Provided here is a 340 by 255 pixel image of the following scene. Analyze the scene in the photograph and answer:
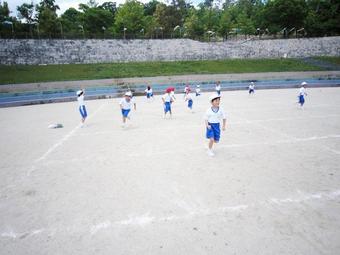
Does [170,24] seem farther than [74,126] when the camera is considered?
Yes

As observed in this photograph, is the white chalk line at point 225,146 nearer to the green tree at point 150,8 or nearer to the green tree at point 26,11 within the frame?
the green tree at point 26,11

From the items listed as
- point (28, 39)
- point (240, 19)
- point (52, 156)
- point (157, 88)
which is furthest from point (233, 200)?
point (240, 19)

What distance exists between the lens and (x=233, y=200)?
14.7ft

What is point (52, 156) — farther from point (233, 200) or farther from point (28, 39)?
point (28, 39)

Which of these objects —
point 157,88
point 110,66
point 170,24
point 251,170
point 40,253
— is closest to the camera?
point 40,253

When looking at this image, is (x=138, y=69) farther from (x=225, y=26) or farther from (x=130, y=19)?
(x=225, y=26)

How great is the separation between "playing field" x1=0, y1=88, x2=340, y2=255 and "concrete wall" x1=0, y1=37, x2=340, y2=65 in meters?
31.8

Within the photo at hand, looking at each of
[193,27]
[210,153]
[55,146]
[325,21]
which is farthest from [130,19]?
[210,153]

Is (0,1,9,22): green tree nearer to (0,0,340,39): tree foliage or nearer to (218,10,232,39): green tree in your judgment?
(0,0,340,39): tree foliage

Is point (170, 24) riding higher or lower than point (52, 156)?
higher

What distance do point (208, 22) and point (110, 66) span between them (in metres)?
41.5

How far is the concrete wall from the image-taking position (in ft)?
115

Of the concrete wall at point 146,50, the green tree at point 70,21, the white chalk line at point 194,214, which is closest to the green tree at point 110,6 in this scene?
the green tree at point 70,21

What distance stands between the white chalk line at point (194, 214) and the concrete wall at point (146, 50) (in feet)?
120
